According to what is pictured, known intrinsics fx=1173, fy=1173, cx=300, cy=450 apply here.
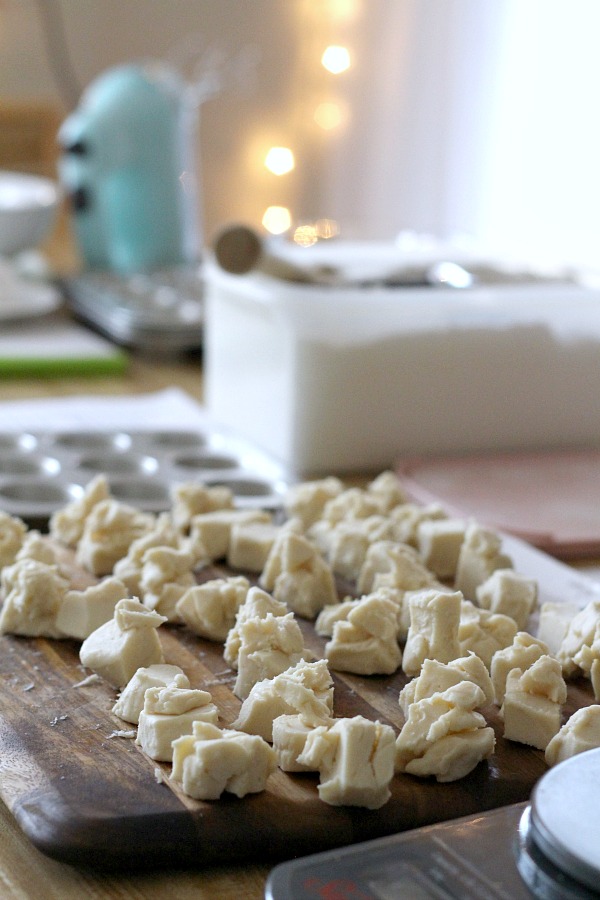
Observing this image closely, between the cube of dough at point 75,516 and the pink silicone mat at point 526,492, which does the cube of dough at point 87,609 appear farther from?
the pink silicone mat at point 526,492

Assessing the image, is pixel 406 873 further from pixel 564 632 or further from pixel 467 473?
pixel 467 473

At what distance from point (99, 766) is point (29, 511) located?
443 mm

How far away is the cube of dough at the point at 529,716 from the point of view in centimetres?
64

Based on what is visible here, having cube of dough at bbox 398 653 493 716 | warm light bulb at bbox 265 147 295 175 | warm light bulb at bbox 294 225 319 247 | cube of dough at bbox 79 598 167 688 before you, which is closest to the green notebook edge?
warm light bulb at bbox 294 225 319 247

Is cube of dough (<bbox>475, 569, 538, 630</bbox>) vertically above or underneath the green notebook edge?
above

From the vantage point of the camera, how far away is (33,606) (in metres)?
0.77

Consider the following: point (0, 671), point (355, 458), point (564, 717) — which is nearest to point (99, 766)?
point (0, 671)

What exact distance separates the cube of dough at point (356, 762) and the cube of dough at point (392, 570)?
0.24 metres

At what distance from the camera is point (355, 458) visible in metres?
1.21

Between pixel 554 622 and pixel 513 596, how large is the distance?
0.05m

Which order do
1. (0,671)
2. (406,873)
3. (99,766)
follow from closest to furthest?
(406,873)
(99,766)
(0,671)

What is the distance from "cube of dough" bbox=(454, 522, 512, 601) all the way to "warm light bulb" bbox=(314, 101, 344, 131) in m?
1.77

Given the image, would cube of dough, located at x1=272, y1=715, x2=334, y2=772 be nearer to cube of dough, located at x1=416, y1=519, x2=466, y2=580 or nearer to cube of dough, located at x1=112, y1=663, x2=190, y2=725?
cube of dough, located at x1=112, y1=663, x2=190, y2=725

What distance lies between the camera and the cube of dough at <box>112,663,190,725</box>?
0.65 meters
